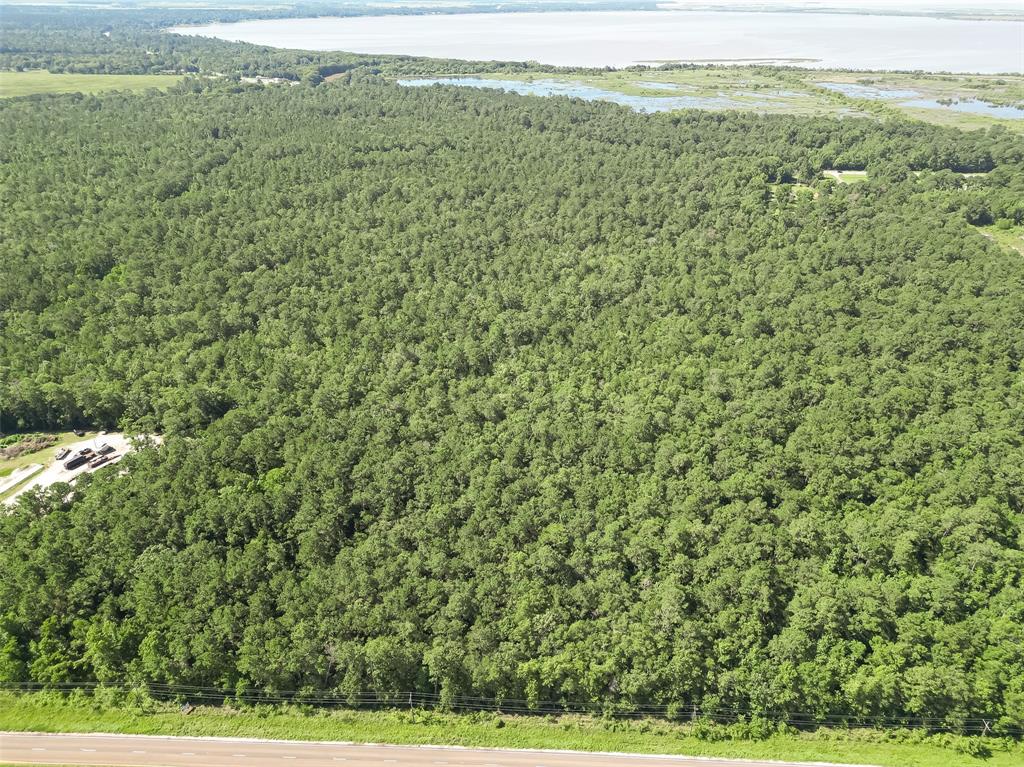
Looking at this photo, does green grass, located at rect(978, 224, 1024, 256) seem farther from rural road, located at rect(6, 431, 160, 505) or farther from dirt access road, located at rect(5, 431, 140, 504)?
dirt access road, located at rect(5, 431, 140, 504)

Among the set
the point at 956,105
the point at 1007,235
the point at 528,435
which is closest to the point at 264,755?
the point at 528,435

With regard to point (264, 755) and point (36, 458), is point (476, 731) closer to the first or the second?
point (264, 755)

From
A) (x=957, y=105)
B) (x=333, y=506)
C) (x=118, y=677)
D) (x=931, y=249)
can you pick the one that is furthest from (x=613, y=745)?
(x=957, y=105)

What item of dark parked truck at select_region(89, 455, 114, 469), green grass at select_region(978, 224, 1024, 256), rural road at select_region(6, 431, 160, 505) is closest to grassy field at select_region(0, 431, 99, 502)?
rural road at select_region(6, 431, 160, 505)

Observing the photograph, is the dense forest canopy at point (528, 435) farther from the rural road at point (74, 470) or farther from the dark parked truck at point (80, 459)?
the dark parked truck at point (80, 459)

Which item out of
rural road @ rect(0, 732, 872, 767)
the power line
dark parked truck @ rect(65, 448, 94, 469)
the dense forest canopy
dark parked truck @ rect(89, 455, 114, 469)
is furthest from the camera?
dark parked truck @ rect(89, 455, 114, 469)

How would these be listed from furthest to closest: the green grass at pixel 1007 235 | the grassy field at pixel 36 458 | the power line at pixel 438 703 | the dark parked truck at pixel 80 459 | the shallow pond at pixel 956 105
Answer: the shallow pond at pixel 956 105
the green grass at pixel 1007 235
the dark parked truck at pixel 80 459
the grassy field at pixel 36 458
the power line at pixel 438 703

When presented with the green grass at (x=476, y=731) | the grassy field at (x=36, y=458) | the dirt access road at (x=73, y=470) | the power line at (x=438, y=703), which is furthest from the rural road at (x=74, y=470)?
the green grass at (x=476, y=731)
